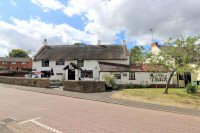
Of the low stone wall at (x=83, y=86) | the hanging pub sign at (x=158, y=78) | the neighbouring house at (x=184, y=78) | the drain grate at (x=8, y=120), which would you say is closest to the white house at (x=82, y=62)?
the hanging pub sign at (x=158, y=78)

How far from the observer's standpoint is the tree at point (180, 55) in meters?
20.7

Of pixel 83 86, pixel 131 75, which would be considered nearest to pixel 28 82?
pixel 83 86

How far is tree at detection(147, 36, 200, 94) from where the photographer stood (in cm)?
2067

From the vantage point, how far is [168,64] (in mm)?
21578

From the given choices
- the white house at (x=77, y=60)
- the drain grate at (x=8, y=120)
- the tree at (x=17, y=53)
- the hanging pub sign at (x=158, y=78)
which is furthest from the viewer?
the tree at (x=17, y=53)

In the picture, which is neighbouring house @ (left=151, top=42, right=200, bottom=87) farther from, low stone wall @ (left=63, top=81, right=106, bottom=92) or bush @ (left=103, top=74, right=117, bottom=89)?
low stone wall @ (left=63, top=81, right=106, bottom=92)

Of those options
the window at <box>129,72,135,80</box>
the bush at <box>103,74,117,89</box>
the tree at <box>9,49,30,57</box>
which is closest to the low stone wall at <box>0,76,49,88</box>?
the bush at <box>103,74,117,89</box>

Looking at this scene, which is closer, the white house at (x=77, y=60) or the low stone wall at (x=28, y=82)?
the low stone wall at (x=28, y=82)

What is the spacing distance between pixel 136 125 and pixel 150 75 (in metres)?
23.7

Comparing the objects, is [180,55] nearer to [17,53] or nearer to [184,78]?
[184,78]

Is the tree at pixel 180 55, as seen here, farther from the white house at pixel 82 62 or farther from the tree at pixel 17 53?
the tree at pixel 17 53

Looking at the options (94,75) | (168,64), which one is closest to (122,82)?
(94,75)

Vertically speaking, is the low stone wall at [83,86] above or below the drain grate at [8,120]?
above

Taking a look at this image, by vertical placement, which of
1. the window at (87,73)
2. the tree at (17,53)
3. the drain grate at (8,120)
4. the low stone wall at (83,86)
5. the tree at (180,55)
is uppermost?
the tree at (17,53)
